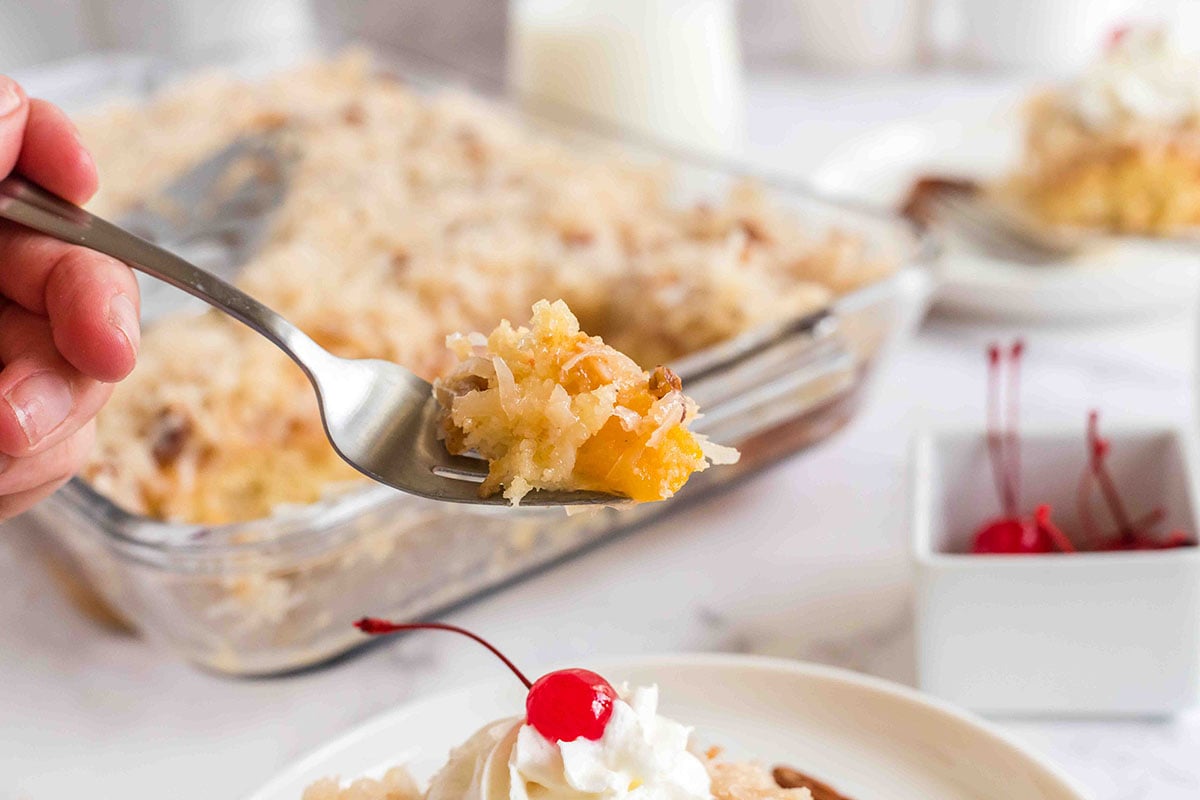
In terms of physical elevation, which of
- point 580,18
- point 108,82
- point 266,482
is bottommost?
point 266,482

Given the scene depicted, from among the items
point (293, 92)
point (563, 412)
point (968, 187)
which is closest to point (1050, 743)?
point (563, 412)

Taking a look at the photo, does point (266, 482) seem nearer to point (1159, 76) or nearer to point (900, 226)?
point (900, 226)

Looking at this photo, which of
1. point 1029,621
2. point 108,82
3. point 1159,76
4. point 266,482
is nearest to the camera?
point 1029,621

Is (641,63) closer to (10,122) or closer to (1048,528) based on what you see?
(1048,528)

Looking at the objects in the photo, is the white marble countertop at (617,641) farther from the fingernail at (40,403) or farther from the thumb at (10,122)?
the thumb at (10,122)

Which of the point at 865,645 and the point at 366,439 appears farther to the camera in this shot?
the point at 865,645

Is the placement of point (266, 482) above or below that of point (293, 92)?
below

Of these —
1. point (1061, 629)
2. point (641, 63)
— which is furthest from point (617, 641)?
point (641, 63)

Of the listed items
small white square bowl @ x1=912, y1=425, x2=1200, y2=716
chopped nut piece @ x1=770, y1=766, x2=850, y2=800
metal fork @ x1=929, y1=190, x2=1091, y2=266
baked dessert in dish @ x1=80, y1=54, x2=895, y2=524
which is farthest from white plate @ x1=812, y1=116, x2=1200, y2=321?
chopped nut piece @ x1=770, y1=766, x2=850, y2=800
